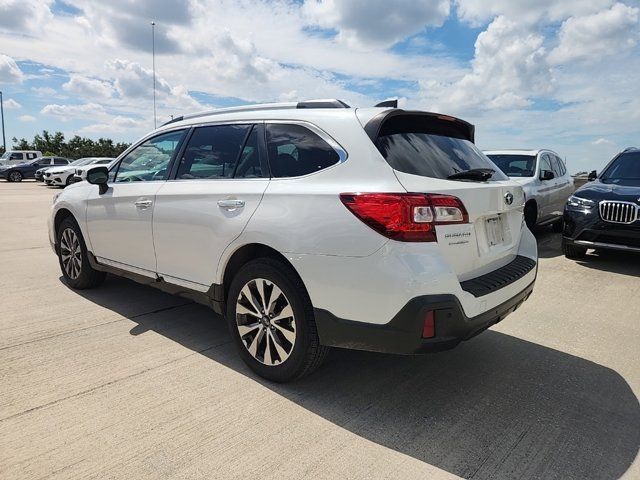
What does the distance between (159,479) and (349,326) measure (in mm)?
1205

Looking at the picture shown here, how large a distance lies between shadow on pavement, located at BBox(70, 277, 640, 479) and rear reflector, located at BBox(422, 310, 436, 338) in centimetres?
59

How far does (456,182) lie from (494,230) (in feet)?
1.63

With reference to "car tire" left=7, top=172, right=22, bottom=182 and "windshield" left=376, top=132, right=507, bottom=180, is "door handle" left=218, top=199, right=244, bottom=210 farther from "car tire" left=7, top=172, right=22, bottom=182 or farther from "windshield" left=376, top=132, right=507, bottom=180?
"car tire" left=7, top=172, right=22, bottom=182

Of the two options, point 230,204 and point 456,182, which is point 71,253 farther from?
point 456,182

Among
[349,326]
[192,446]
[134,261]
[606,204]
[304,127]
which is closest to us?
[192,446]

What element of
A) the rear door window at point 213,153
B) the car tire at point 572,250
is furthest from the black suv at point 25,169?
the car tire at point 572,250

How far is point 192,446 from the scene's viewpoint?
8.10 ft

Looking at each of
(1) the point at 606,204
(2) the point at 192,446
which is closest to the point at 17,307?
(2) the point at 192,446

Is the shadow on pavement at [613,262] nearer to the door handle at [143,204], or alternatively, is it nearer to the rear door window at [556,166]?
the rear door window at [556,166]

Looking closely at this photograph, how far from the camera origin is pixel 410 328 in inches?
96.7

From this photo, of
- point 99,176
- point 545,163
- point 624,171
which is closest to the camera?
point 99,176

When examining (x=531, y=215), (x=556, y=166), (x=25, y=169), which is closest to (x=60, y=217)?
(x=531, y=215)

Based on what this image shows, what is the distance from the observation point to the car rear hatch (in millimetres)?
2641

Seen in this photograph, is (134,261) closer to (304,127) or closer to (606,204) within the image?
(304,127)
